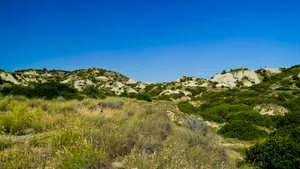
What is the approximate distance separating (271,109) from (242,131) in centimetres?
1198

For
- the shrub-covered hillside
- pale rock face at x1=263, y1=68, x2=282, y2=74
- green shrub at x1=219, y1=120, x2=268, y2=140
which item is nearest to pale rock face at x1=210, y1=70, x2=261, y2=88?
pale rock face at x1=263, y1=68, x2=282, y2=74

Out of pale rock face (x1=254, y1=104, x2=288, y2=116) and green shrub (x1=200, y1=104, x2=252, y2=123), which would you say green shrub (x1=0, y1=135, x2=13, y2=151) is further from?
pale rock face (x1=254, y1=104, x2=288, y2=116)

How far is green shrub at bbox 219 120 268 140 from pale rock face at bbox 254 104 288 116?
9.47 metres

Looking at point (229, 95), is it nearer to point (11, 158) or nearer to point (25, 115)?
point (25, 115)

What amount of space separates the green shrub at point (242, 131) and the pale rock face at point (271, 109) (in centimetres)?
947

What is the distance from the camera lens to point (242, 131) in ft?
65.4

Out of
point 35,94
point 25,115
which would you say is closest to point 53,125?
point 25,115

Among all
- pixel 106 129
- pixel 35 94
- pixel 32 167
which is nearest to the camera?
pixel 32 167

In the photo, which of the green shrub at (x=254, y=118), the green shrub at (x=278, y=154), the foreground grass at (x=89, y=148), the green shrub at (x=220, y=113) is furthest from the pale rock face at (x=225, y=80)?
the foreground grass at (x=89, y=148)

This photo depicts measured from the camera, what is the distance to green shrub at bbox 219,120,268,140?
19.3 meters

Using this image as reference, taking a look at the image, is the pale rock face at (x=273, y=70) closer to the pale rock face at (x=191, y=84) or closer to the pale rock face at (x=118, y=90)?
the pale rock face at (x=191, y=84)

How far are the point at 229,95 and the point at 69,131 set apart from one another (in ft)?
147

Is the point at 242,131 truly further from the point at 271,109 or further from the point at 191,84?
the point at 191,84

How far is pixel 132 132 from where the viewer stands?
7.46 metres
